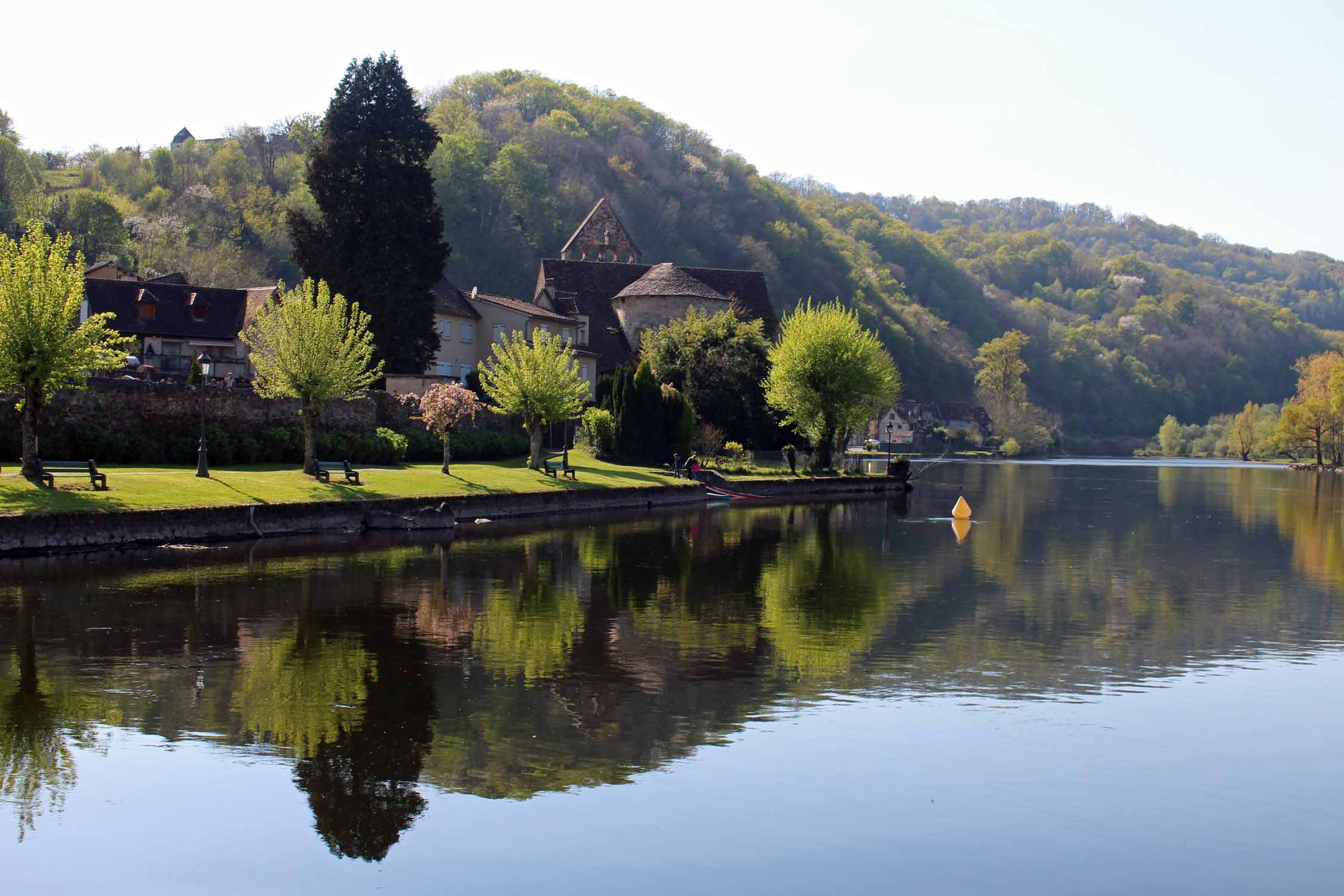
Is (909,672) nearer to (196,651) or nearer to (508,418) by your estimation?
(196,651)

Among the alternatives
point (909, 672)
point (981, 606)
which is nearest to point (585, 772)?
point (909, 672)

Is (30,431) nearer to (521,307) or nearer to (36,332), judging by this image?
(36,332)

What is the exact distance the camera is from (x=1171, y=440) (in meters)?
179

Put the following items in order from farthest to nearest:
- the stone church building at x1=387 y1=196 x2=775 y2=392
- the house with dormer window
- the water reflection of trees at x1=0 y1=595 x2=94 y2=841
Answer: the stone church building at x1=387 y1=196 x2=775 y2=392, the house with dormer window, the water reflection of trees at x1=0 y1=595 x2=94 y2=841

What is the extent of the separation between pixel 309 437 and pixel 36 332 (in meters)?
11.7

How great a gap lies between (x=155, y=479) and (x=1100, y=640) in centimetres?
2687

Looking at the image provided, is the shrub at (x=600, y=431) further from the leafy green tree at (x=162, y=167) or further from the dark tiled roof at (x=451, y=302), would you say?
the leafy green tree at (x=162, y=167)

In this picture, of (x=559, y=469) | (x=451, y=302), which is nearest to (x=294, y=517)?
(x=559, y=469)

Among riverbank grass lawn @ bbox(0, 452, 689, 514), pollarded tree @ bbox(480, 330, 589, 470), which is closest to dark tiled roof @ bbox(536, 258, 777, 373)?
pollarded tree @ bbox(480, 330, 589, 470)

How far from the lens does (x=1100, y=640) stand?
2294cm

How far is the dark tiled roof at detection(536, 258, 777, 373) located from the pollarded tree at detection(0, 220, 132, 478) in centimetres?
5222

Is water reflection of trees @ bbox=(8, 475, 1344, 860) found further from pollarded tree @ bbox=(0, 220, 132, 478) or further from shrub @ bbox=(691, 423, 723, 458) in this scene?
shrub @ bbox=(691, 423, 723, 458)

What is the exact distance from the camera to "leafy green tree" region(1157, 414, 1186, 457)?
584 ft

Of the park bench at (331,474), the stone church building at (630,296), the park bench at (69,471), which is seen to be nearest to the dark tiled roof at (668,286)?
the stone church building at (630,296)
